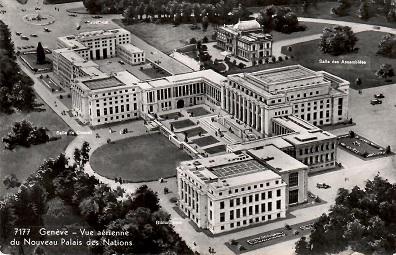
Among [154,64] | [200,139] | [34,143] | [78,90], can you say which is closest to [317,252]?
[200,139]

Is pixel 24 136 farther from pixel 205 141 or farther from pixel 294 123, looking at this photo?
pixel 294 123

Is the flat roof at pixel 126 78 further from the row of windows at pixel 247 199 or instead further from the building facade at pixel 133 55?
the row of windows at pixel 247 199

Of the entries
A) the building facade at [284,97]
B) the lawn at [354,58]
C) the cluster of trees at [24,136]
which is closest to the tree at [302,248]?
the building facade at [284,97]

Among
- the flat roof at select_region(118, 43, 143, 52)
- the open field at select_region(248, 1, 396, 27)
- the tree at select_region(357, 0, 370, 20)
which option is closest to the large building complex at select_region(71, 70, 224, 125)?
the flat roof at select_region(118, 43, 143, 52)

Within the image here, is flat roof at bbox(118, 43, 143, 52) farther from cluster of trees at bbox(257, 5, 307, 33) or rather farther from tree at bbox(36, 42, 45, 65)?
cluster of trees at bbox(257, 5, 307, 33)

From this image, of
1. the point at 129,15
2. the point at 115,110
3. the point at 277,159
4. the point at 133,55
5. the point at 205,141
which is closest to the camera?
the point at 277,159

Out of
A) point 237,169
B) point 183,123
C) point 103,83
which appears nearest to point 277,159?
point 237,169
